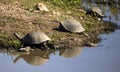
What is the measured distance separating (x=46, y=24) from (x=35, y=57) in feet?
7.32

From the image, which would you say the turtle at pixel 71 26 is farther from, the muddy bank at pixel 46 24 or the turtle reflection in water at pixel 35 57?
the turtle reflection in water at pixel 35 57

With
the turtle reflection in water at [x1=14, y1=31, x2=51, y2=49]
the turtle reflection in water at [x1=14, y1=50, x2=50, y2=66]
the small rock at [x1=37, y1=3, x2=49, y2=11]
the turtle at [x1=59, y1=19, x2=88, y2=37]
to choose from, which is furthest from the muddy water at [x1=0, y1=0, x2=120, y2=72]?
the small rock at [x1=37, y1=3, x2=49, y2=11]

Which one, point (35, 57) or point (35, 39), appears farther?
point (35, 39)

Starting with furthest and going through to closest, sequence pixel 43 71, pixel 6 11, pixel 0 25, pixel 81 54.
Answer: pixel 6 11 → pixel 0 25 → pixel 81 54 → pixel 43 71

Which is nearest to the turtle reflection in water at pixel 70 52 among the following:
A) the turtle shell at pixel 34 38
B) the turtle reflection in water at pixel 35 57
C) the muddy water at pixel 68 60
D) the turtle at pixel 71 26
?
the muddy water at pixel 68 60

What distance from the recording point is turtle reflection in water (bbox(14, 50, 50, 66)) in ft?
35.9

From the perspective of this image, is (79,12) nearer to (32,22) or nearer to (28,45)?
(32,22)

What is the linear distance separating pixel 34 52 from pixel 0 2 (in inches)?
159

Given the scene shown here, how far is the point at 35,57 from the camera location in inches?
444

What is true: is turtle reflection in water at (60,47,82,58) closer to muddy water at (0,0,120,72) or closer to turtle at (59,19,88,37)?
muddy water at (0,0,120,72)

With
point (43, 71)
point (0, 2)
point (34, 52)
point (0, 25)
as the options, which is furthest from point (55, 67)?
point (0, 2)

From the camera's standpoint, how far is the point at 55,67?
1041 centimetres

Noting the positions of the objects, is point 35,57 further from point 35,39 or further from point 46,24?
point 46,24

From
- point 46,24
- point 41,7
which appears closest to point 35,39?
point 46,24
